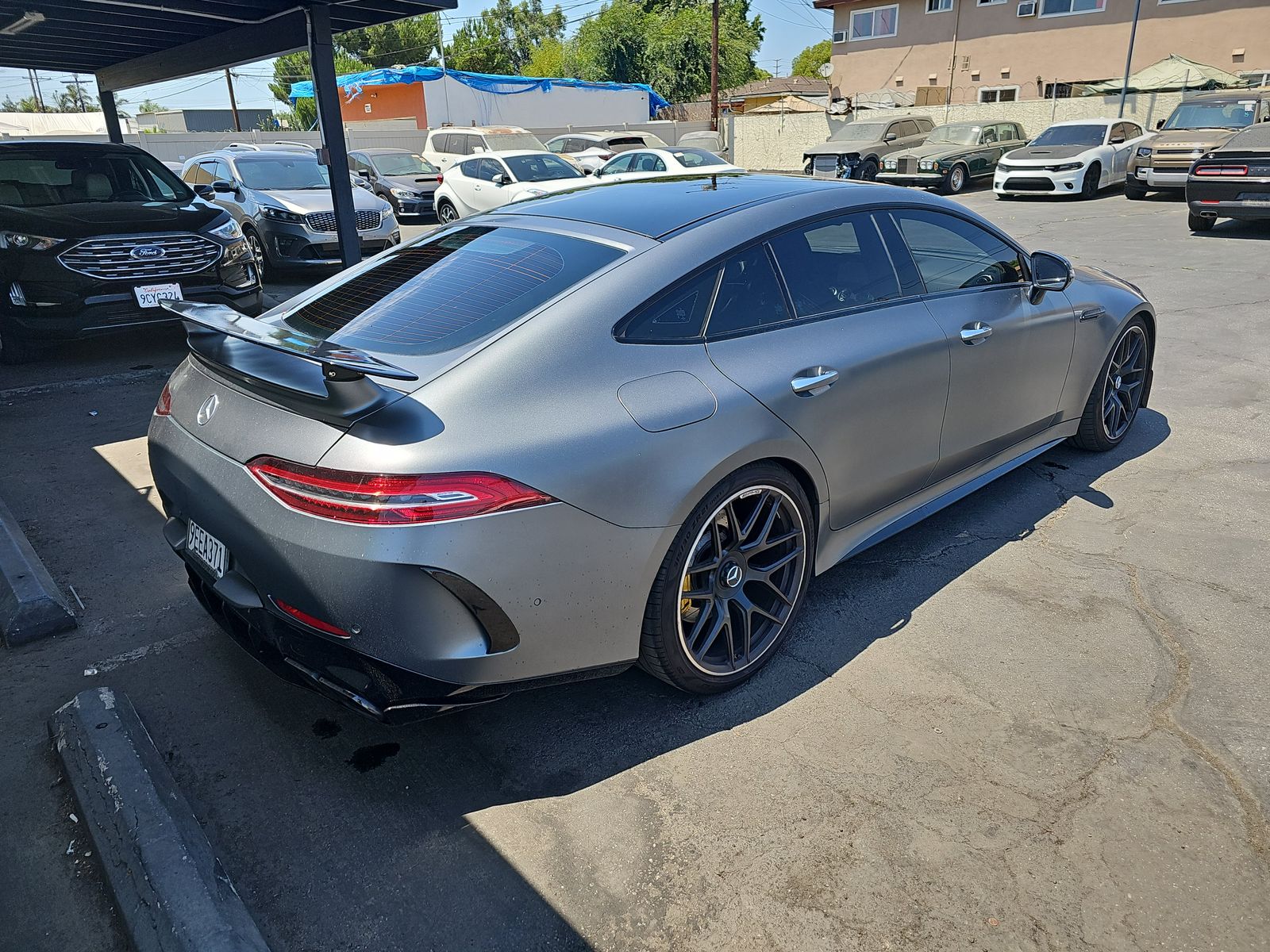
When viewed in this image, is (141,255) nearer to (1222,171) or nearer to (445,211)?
(445,211)

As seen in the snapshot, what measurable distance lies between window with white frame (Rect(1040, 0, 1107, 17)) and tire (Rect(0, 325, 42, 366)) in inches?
1404

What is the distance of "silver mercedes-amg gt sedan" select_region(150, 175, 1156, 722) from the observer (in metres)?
2.25

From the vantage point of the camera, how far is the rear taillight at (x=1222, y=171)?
1166cm

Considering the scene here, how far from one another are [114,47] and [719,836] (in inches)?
475

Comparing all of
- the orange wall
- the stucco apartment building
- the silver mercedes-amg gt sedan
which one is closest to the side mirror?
the silver mercedes-amg gt sedan

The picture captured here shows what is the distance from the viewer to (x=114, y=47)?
10523 millimetres

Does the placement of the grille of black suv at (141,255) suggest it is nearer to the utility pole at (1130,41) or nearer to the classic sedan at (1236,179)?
the classic sedan at (1236,179)

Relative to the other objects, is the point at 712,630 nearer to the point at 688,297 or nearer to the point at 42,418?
the point at 688,297

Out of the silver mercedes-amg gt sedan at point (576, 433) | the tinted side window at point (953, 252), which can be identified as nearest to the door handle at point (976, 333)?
the silver mercedes-amg gt sedan at point (576, 433)

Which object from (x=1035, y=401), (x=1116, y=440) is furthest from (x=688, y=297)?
(x=1116, y=440)

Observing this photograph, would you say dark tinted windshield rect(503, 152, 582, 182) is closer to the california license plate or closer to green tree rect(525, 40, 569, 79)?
the california license plate

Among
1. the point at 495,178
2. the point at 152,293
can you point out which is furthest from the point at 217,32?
the point at 495,178

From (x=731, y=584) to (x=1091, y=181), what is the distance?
760 inches

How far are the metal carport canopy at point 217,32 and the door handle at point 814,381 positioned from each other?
5795 millimetres
